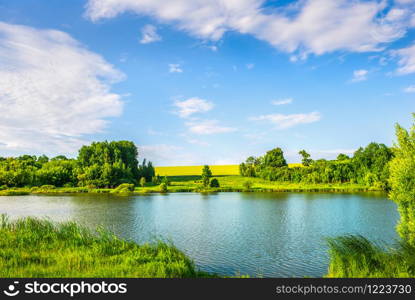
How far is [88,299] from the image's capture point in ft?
28.9

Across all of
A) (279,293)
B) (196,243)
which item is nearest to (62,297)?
(279,293)

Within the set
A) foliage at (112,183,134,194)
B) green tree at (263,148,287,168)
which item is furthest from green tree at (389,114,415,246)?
green tree at (263,148,287,168)

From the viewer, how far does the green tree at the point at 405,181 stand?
56.5ft

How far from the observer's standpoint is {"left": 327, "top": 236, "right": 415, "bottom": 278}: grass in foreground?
12250 millimetres

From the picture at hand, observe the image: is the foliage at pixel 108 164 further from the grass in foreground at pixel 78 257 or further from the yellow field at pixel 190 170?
the grass in foreground at pixel 78 257

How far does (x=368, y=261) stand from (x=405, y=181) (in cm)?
678

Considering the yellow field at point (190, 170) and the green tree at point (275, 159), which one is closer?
the green tree at point (275, 159)

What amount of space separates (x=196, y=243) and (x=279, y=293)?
48.0 ft

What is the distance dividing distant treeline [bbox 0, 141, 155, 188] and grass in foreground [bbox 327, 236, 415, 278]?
3737 inches

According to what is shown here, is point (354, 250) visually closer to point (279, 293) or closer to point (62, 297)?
point (279, 293)

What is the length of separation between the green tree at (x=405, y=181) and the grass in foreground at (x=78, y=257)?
11.6m

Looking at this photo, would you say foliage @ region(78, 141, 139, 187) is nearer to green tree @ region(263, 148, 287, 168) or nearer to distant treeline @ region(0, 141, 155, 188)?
distant treeline @ region(0, 141, 155, 188)

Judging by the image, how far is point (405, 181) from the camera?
1759 centimetres

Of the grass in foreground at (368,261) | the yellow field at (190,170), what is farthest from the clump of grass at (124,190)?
the grass in foreground at (368,261)
